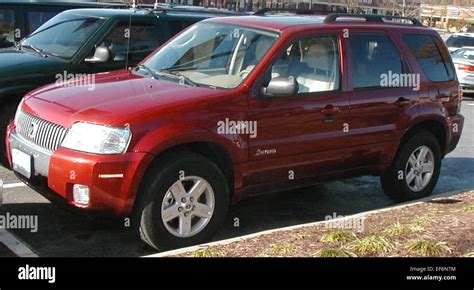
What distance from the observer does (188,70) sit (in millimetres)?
5602

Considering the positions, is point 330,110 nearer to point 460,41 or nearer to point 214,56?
point 214,56

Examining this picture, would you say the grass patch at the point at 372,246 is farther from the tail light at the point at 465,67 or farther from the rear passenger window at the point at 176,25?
the tail light at the point at 465,67

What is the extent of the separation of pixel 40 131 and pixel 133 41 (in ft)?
10.3

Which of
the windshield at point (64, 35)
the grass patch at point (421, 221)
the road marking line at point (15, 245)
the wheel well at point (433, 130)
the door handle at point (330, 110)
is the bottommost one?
the road marking line at point (15, 245)

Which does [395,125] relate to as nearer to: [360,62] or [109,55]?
[360,62]

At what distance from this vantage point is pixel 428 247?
4.43m

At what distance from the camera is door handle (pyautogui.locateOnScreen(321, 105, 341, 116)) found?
559 cm

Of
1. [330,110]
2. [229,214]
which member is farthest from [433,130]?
[229,214]

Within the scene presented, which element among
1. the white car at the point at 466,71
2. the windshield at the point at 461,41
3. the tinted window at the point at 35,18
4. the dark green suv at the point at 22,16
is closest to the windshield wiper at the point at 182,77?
the dark green suv at the point at 22,16

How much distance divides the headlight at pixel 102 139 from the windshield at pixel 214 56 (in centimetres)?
104

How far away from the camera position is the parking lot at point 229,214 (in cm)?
499

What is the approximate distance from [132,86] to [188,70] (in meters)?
0.64

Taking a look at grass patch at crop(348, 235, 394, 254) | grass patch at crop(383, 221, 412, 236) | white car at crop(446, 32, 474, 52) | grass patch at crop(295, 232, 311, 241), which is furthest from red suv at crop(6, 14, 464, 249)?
white car at crop(446, 32, 474, 52)
